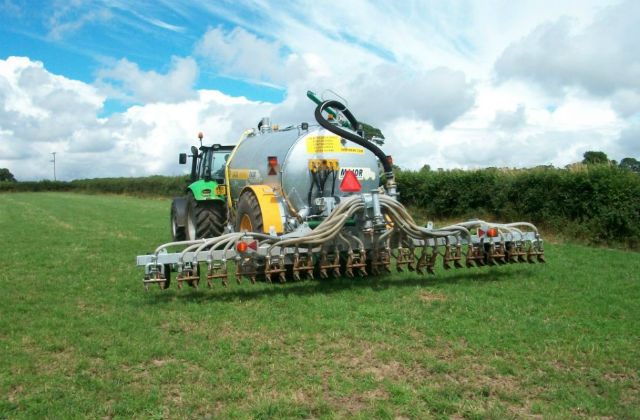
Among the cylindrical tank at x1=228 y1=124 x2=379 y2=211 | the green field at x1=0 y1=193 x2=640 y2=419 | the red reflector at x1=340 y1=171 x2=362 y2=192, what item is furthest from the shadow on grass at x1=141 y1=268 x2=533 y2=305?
the red reflector at x1=340 y1=171 x2=362 y2=192

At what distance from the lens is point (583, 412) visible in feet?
12.4

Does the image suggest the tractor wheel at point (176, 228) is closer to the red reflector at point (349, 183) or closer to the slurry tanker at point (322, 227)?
the slurry tanker at point (322, 227)

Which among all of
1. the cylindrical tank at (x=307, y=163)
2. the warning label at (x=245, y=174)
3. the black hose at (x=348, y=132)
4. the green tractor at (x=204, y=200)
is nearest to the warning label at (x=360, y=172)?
the cylindrical tank at (x=307, y=163)

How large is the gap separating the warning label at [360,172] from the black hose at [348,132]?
0.25 metres

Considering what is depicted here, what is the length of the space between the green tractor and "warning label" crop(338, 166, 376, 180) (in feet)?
10.7

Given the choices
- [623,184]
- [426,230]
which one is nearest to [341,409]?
[426,230]

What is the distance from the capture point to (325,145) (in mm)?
7793

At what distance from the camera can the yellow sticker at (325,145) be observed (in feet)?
25.6

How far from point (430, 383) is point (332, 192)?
4.06 m

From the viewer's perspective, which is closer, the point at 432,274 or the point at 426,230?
the point at 426,230

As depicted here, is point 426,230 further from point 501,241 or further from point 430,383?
point 430,383

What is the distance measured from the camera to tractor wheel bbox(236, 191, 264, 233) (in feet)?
25.2

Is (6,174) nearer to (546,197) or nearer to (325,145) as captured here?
(546,197)

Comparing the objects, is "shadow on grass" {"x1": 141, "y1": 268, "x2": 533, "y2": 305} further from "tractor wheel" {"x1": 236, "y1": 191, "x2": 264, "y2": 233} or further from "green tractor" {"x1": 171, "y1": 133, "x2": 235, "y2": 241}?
"green tractor" {"x1": 171, "y1": 133, "x2": 235, "y2": 241}
